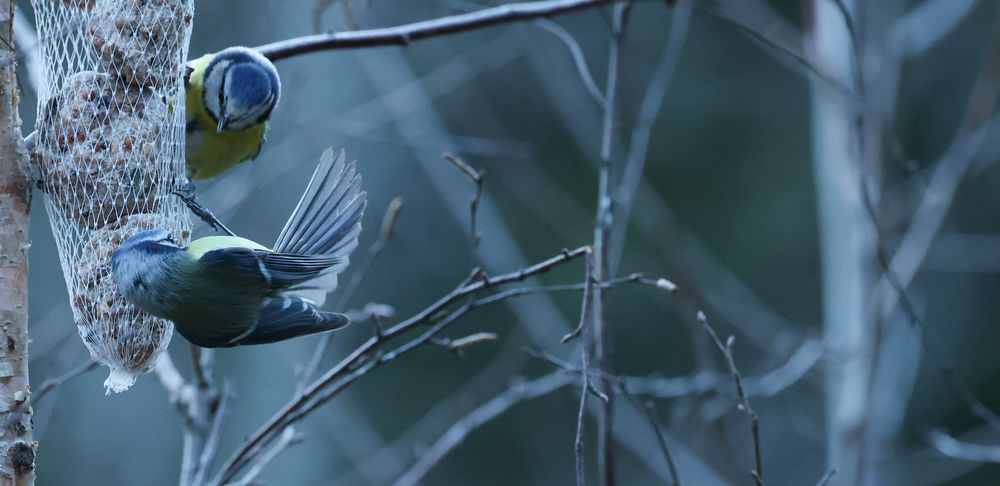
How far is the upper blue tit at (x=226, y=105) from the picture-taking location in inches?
75.2

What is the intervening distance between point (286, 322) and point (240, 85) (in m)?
0.50

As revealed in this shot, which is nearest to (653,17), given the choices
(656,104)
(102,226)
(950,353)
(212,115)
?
(950,353)

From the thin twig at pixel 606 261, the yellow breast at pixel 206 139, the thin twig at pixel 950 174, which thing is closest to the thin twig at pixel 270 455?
the thin twig at pixel 606 261

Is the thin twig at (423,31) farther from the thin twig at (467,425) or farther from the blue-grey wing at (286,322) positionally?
the thin twig at (467,425)

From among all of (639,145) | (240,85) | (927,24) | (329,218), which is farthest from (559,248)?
(329,218)

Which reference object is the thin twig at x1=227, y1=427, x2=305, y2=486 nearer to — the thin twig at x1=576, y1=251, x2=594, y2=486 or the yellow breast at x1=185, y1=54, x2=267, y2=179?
the thin twig at x1=576, y1=251, x2=594, y2=486

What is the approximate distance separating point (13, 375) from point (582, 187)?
19.7 feet

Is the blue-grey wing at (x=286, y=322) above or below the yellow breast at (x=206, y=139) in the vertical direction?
below

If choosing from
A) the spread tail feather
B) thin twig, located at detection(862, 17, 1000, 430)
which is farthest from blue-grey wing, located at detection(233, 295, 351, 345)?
thin twig, located at detection(862, 17, 1000, 430)

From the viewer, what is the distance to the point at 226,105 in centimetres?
196

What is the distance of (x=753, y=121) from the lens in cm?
761

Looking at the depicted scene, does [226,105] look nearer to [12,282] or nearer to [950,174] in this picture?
[12,282]

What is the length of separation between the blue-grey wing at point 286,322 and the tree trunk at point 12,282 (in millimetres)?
359

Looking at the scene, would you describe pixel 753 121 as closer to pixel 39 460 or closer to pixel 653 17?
pixel 653 17
